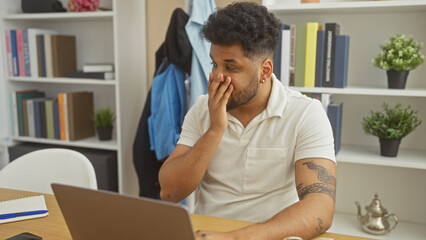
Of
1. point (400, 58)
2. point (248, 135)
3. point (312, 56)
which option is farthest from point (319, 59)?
point (248, 135)

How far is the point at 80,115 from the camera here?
2.82 meters

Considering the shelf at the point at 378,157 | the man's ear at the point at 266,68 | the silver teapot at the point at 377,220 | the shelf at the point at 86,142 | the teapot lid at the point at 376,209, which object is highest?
the man's ear at the point at 266,68

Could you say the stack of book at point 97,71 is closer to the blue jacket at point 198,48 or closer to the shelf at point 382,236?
the blue jacket at point 198,48

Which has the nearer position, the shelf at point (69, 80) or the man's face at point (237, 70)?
the man's face at point (237, 70)

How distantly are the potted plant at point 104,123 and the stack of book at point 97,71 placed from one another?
0.25 meters

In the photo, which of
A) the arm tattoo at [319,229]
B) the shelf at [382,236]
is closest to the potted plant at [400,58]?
the shelf at [382,236]

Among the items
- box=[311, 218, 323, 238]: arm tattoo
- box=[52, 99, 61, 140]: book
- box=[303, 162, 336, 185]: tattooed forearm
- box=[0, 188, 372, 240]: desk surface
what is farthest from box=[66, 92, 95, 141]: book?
box=[311, 218, 323, 238]: arm tattoo

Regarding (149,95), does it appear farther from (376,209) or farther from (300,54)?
(376,209)

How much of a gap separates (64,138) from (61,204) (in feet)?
6.77

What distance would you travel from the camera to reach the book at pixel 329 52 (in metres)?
2.08

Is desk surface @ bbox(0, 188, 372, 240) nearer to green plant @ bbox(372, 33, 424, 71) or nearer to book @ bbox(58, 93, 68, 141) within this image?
green plant @ bbox(372, 33, 424, 71)

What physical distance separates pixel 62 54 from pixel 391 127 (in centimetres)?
212

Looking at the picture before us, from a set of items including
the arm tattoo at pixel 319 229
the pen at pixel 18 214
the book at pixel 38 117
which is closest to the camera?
the arm tattoo at pixel 319 229

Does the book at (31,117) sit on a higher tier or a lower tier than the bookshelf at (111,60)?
lower
